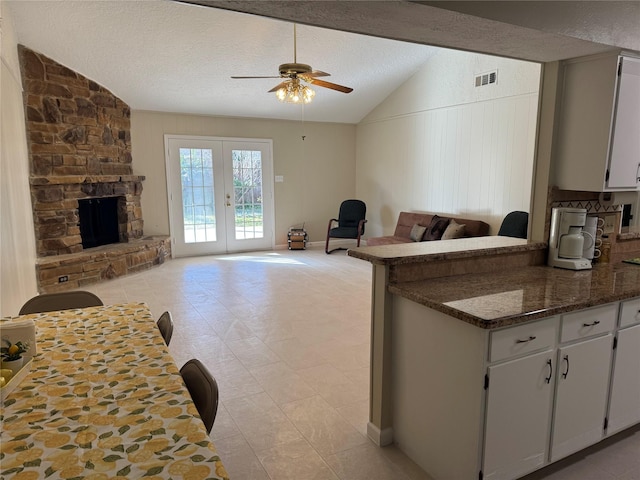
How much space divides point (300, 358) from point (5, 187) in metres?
2.65

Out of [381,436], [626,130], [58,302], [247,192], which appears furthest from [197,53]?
[381,436]

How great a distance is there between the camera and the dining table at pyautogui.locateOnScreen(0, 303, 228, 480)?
97 cm

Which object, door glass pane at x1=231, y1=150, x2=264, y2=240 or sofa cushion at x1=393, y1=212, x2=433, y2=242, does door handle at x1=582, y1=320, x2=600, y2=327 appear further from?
door glass pane at x1=231, y1=150, x2=264, y2=240

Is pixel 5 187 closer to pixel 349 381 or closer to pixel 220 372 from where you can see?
pixel 220 372

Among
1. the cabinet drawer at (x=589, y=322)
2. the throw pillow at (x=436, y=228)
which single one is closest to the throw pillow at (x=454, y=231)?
the throw pillow at (x=436, y=228)

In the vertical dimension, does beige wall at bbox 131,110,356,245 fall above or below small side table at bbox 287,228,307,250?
above

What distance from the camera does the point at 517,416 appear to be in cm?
182

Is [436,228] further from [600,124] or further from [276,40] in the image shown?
[600,124]

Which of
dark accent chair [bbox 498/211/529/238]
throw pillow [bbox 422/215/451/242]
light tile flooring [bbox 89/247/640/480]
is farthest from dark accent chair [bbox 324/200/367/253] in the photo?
dark accent chair [bbox 498/211/529/238]

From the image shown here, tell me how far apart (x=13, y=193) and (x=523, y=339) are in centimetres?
406

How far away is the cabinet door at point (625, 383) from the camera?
2.13 meters

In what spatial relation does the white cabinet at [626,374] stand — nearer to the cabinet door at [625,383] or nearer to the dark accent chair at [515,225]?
the cabinet door at [625,383]

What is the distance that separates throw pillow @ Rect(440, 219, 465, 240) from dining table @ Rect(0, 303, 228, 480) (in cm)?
460

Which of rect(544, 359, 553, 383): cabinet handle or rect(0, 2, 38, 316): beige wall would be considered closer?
rect(544, 359, 553, 383): cabinet handle
